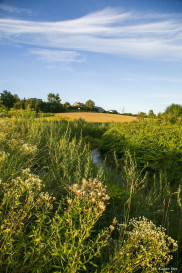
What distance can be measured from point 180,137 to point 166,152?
86cm

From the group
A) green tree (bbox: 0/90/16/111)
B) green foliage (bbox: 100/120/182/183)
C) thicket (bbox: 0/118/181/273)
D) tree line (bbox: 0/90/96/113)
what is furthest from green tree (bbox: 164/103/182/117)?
green tree (bbox: 0/90/16/111)

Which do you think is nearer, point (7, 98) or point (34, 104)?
point (34, 104)

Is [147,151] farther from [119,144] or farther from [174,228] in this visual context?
[174,228]

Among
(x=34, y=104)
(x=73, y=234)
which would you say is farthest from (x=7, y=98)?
(x=73, y=234)

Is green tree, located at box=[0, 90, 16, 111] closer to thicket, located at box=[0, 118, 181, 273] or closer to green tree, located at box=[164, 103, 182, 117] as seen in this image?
green tree, located at box=[164, 103, 182, 117]

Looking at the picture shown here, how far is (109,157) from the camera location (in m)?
8.24

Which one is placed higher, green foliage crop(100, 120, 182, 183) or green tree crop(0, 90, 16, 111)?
green tree crop(0, 90, 16, 111)

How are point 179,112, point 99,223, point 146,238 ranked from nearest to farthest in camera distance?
point 146,238
point 99,223
point 179,112

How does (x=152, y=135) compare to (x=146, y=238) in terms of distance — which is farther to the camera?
(x=152, y=135)

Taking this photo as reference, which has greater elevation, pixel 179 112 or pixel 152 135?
pixel 179 112

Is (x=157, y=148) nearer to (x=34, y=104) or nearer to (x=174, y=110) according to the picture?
(x=174, y=110)

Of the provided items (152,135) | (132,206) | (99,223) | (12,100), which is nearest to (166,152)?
(152,135)

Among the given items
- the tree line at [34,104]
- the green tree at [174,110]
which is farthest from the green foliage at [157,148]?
the tree line at [34,104]

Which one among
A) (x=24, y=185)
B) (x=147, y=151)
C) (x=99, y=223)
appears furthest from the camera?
(x=147, y=151)
